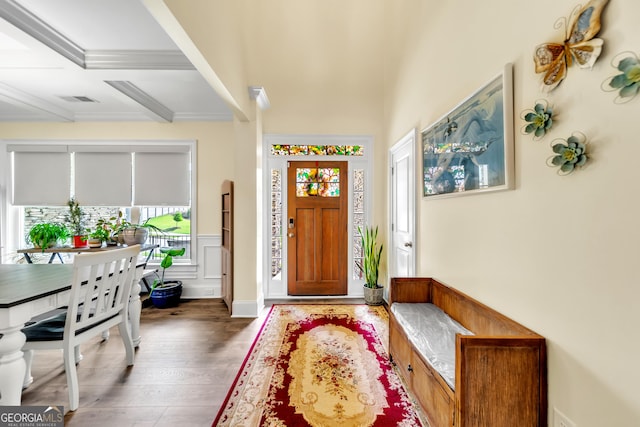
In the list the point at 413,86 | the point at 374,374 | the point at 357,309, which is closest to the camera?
the point at 374,374

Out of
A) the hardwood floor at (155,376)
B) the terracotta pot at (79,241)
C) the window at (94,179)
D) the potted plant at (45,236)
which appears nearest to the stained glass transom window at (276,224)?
the hardwood floor at (155,376)

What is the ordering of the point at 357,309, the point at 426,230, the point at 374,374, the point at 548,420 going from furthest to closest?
the point at 357,309
the point at 426,230
the point at 374,374
the point at 548,420

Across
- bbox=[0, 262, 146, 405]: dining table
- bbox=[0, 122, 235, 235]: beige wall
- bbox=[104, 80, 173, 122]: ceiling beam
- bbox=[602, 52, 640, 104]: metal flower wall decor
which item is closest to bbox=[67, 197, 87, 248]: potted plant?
bbox=[0, 122, 235, 235]: beige wall

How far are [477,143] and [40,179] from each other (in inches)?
219

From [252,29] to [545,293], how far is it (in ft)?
13.5

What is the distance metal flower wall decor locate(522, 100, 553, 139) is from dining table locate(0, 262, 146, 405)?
273 cm

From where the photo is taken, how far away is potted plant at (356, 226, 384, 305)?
3623 mm

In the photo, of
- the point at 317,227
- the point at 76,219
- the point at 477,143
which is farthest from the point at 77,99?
the point at 477,143

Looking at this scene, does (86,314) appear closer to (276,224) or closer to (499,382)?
(276,224)

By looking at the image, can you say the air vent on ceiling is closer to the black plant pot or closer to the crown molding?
the crown molding

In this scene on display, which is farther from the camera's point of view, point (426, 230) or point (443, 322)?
point (426, 230)

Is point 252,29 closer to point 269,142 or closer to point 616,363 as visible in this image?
point 269,142

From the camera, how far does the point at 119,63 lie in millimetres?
2562

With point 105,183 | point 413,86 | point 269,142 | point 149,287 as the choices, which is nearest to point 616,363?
point 413,86
